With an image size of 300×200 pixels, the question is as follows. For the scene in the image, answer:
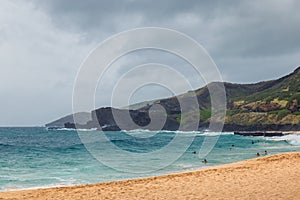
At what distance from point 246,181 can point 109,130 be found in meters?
168

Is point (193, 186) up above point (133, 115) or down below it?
below

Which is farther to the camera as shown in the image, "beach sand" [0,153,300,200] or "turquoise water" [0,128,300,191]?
"turquoise water" [0,128,300,191]

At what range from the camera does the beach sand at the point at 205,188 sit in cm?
1252

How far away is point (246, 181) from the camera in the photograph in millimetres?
15023

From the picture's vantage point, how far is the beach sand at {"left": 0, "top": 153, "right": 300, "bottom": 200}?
41.1ft

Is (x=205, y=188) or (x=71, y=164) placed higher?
(x=71, y=164)

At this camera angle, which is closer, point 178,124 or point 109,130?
point 109,130

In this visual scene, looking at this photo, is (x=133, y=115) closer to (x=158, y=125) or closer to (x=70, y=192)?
(x=158, y=125)

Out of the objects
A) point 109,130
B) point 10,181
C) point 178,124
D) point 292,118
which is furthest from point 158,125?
point 10,181

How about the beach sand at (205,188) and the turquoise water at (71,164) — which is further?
the turquoise water at (71,164)

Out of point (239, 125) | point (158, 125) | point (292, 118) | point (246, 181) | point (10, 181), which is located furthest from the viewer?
point (158, 125)

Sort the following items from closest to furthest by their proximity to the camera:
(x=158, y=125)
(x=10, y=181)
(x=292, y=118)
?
(x=10, y=181) < (x=292, y=118) < (x=158, y=125)

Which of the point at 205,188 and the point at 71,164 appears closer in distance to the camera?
the point at 205,188

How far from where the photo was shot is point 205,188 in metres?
14.0
